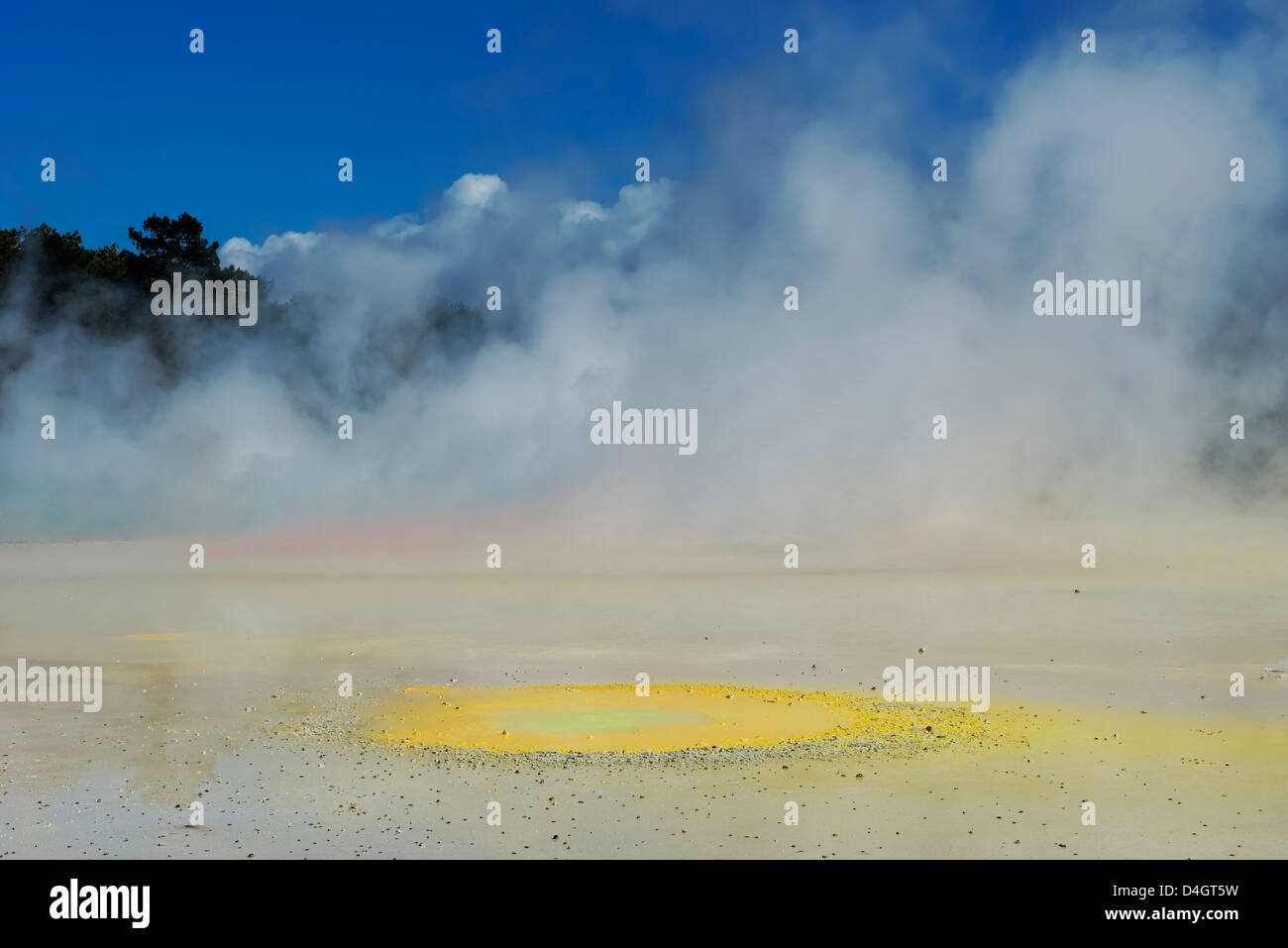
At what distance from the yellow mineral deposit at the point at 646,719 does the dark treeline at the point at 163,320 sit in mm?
39133

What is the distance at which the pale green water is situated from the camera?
14.0 meters

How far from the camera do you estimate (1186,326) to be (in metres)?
47.0

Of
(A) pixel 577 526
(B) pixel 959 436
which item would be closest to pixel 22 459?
(A) pixel 577 526

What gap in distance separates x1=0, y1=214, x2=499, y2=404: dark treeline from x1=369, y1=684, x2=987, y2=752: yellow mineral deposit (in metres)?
39.1

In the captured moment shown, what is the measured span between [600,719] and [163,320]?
45939 millimetres

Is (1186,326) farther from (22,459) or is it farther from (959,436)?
(22,459)

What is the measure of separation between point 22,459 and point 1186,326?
43.2m

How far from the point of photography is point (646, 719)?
47.2 ft
